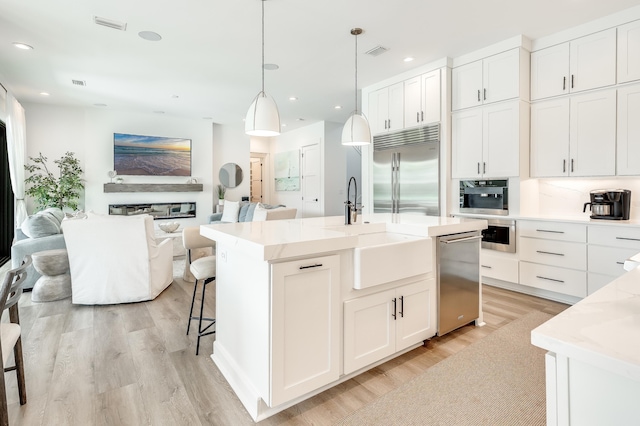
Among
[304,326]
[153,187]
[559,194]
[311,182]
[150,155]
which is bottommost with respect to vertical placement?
[304,326]

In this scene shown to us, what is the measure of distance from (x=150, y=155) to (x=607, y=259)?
7.86 m

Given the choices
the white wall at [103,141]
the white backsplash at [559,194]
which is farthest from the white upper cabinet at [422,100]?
the white wall at [103,141]

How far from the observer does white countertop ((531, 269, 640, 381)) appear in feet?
1.97

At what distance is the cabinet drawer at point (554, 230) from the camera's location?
10.8 feet

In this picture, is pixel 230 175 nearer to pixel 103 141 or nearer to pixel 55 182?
pixel 103 141

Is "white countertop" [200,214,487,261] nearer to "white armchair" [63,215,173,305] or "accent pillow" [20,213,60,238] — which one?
"white armchair" [63,215,173,305]

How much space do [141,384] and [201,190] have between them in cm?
624

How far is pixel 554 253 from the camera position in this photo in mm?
3479

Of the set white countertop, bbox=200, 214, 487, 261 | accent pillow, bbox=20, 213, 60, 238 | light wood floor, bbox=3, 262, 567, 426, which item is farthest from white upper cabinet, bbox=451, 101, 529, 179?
accent pillow, bbox=20, 213, 60, 238

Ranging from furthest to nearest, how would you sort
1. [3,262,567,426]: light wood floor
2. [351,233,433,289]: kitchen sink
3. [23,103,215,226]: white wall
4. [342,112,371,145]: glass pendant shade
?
[23,103,215,226]: white wall → [342,112,371,145]: glass pendant shade → [351,233,433,289]: kitchen sink → [3,262,567,426]: light wood floor

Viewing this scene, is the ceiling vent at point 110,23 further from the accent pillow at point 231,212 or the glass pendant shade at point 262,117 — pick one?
the accent pillow at point 231,212

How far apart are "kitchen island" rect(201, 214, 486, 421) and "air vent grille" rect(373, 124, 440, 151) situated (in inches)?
95.1

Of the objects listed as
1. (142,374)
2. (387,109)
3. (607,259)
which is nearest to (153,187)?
(387,109)

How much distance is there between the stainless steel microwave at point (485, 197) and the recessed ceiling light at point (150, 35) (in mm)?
3995
